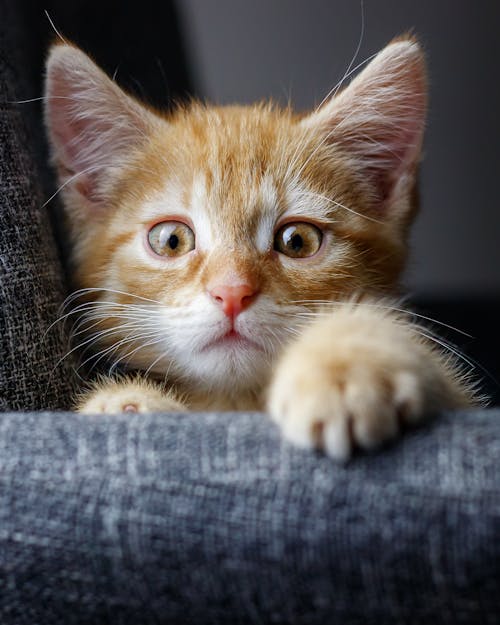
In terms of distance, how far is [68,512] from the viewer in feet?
2.19

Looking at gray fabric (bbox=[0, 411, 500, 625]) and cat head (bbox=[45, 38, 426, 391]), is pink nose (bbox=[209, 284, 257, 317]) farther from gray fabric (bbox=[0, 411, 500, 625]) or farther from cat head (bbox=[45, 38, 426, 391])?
gray fabric (bbox=[0, 411, 500, 625])

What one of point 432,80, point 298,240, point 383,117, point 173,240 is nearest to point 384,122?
point 383,117

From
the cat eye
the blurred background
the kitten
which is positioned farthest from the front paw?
the blurred background

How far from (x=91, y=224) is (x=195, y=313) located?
1.14ft

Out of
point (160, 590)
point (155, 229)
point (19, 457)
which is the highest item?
point (155, 229)

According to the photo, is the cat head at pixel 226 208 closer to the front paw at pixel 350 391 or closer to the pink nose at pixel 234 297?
the pink nose at pixel 234 297

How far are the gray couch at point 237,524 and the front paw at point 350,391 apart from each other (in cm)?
2

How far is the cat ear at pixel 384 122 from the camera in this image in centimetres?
114

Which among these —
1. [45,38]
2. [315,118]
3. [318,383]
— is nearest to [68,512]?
[318,383]

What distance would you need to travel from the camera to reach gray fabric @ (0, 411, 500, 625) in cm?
61

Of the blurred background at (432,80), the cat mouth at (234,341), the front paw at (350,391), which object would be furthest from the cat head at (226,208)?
the blurred background at (432,80)

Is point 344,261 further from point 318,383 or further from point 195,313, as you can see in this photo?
point 318,383

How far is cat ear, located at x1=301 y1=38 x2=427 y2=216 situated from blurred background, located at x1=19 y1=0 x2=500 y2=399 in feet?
2.58

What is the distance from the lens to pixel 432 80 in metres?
2.45
